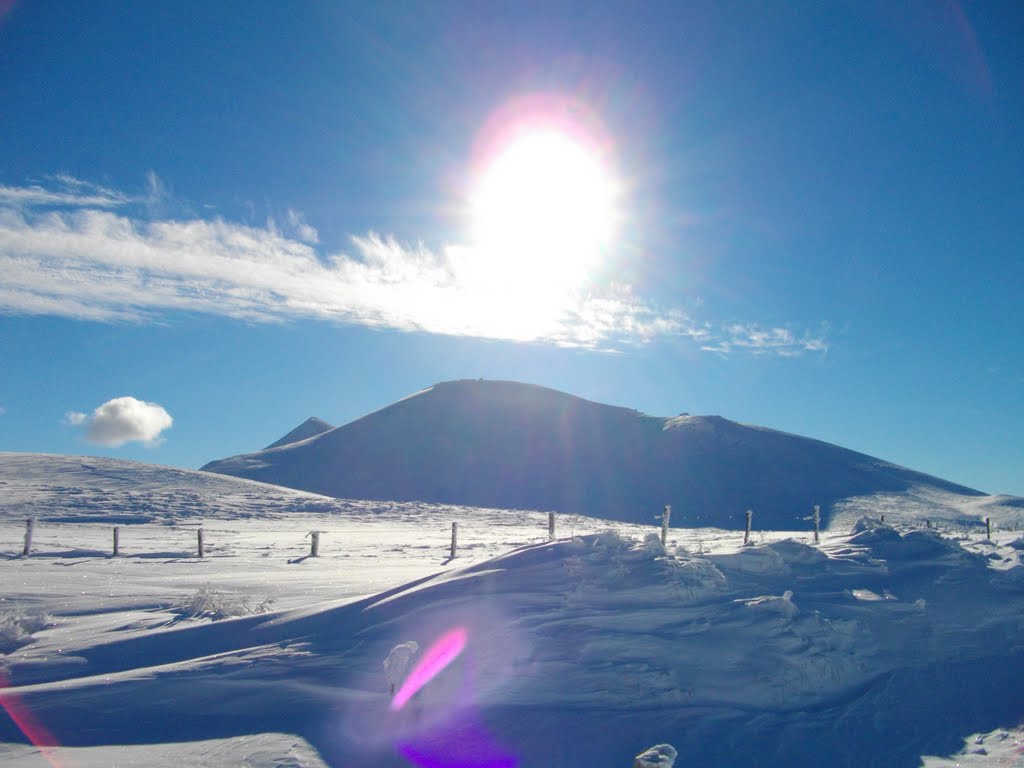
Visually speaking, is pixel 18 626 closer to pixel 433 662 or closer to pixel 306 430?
pixel 433 662

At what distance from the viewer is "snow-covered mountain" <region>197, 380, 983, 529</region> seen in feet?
208

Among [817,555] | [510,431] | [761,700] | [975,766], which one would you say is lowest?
[975,766]

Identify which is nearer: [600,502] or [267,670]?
[267,670]

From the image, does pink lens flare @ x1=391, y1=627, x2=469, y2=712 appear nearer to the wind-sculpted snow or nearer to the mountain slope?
the wind-sculpted snow

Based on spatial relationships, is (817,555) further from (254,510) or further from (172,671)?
(254,510)

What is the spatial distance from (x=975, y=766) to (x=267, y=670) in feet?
29.0

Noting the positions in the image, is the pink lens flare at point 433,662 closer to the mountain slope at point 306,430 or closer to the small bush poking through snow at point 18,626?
the small bush poking through snow at point 18,626

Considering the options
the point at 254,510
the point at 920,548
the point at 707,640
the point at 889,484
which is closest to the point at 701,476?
the point at 889,484

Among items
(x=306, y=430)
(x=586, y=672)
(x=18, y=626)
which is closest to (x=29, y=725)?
(x=18, y=626)

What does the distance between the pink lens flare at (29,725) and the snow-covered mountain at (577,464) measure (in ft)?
167

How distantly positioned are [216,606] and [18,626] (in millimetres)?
2689

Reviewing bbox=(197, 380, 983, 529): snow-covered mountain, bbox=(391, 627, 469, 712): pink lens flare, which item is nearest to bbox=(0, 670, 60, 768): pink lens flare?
bbox=(391, 627, 469, 712): pink lens flare

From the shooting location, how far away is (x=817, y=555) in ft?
44.4

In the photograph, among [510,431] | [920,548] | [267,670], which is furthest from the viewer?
[510,431]
